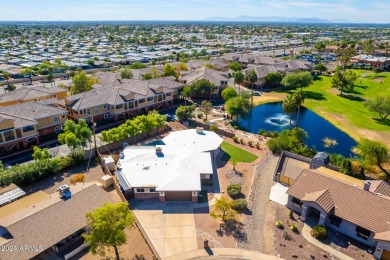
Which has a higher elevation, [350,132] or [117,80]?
[117,80]

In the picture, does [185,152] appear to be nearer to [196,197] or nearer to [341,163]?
[196,197]

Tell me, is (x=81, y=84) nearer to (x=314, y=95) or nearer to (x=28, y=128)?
(x=28, y=128)

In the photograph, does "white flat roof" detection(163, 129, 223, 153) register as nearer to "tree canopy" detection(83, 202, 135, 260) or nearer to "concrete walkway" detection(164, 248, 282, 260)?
"concrete walkway" detection(164, 248, 282, 260)

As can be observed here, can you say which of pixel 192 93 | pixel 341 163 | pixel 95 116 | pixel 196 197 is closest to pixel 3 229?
pixel 196 197

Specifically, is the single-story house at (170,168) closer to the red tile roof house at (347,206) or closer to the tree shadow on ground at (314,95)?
the red tile roof house at (347,206)

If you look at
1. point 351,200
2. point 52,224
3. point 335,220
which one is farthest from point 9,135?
point 351,200

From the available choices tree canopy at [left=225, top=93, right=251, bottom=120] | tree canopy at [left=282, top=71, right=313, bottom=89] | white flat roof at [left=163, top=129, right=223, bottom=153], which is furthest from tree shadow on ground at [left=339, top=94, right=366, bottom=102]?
white flat roof at [left=163, top=129, right=223, bottom=153]
